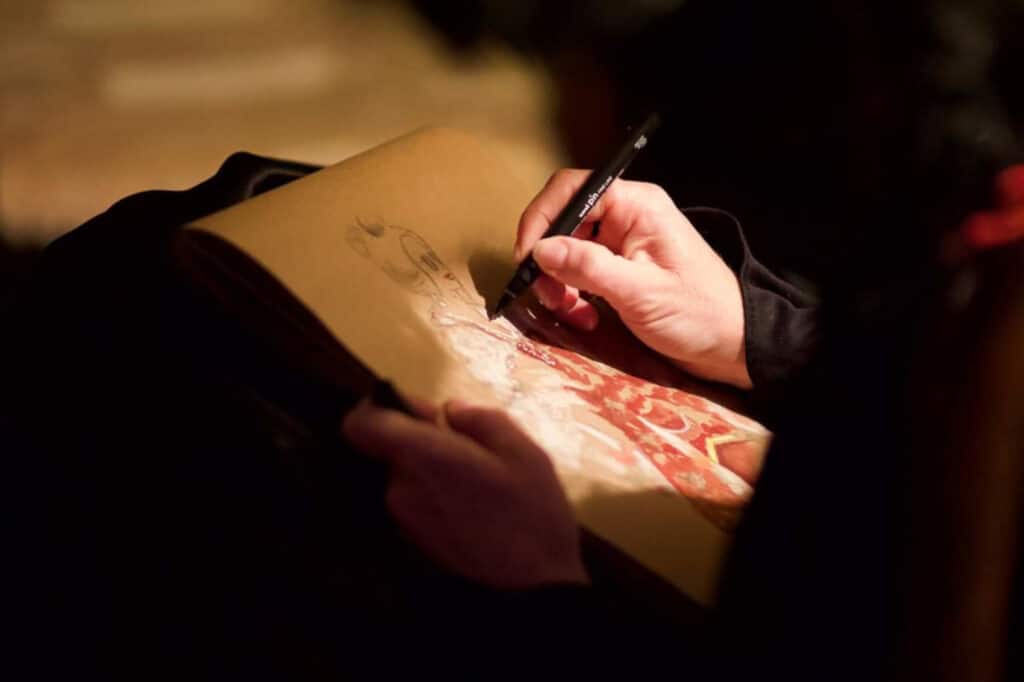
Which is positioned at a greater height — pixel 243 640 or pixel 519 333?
pixel 519 333

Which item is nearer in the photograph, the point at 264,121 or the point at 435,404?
the point at 435,404

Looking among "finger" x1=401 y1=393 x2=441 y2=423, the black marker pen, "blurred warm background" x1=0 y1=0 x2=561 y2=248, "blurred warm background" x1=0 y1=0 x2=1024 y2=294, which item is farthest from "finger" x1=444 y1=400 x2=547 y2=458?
"blurred warm background" x1=0 y1=0 x2=561 y2=248

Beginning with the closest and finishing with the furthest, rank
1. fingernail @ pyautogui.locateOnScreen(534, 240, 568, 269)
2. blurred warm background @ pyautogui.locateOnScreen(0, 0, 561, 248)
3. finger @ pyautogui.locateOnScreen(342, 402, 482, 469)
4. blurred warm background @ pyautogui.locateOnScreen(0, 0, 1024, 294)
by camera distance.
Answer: finger @ pyautogui.locateOnScreen(342, 402, 482, 469), fingernail @ pyautogui.locateOnScreen(534, 240, 568, 269), blurred warm background @ pyautogui.locateOnScreen(0, 0, 1024, 294), blurred warm background @ pyautogui.locateOnScreen(0, 0, 561, 248)

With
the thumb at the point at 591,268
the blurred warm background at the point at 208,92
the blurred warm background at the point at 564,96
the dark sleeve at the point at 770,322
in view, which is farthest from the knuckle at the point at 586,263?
the blurred warm background at the point at 208,92

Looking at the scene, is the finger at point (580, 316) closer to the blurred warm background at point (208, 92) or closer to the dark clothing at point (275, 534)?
the dark clothing at point (275, 534)

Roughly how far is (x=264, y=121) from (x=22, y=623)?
0.65 metres

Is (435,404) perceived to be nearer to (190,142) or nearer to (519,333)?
(519,333)

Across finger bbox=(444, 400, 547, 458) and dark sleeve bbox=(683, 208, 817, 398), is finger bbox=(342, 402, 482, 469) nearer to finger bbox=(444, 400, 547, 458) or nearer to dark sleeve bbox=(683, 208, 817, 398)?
finger bbox=(444, 400, 547, 458)

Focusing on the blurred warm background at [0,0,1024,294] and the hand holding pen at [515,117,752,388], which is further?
the blurred warm background at [0,0,1024,294]

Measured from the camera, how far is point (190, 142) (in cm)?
77

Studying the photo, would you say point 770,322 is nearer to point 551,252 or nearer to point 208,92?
point 551,252

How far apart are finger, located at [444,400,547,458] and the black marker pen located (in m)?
0.12

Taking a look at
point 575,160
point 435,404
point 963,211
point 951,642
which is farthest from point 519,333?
point 575,160

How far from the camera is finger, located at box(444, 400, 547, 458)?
0.92ft
